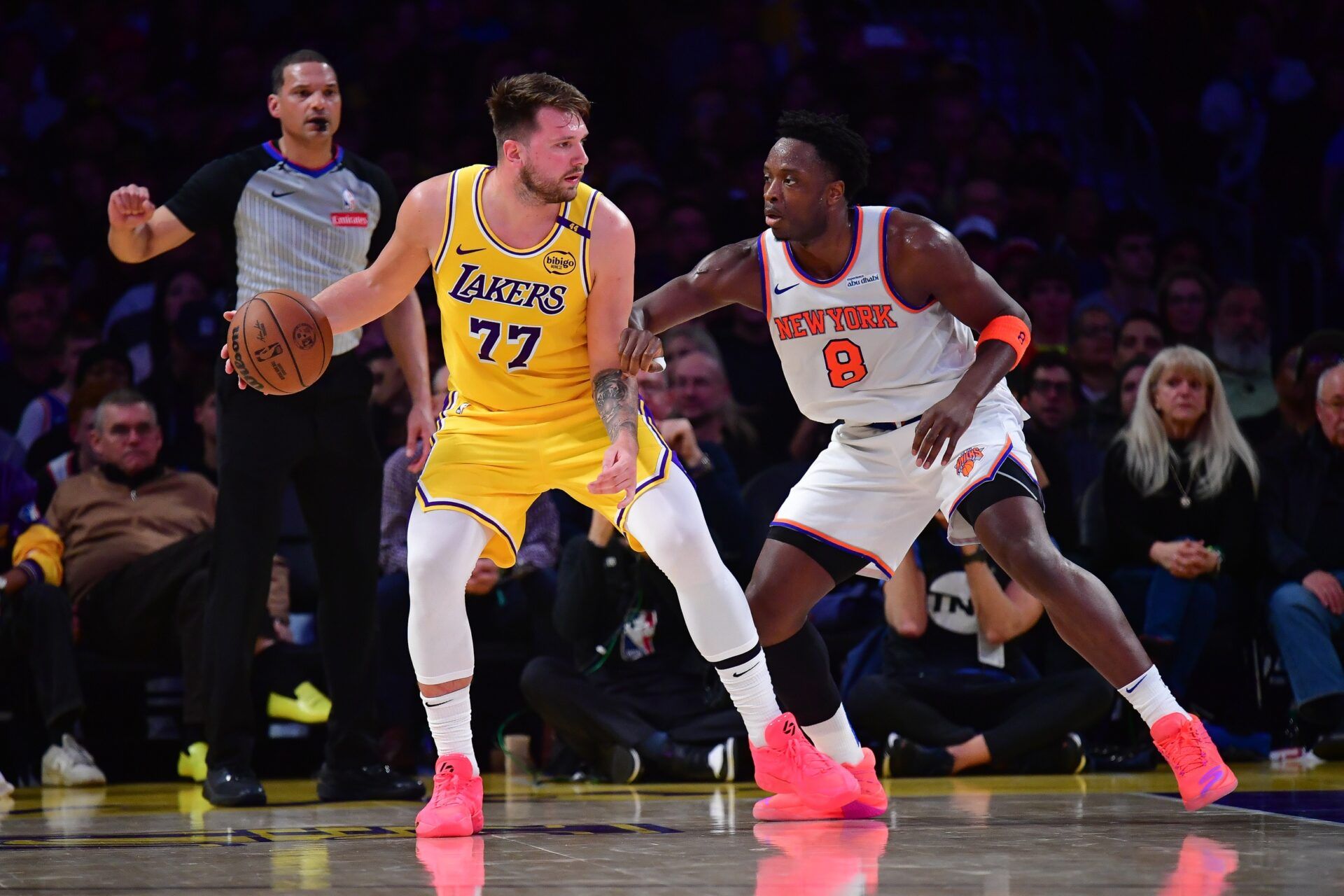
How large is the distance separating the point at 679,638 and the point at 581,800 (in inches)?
47.0

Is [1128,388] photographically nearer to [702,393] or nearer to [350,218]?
[702,393]

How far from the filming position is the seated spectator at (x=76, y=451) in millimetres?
7004

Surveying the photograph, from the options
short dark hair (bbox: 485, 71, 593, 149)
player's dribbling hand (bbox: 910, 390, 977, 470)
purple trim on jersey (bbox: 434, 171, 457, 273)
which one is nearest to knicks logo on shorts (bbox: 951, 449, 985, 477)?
player's dribbling hand (bbox: 910, 390, 977, 470)

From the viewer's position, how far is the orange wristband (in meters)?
4.20

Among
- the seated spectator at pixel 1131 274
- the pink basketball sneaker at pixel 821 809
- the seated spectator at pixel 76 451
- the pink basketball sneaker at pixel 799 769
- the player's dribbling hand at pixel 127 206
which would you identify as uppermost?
the seated spectator at pixel 1131 274

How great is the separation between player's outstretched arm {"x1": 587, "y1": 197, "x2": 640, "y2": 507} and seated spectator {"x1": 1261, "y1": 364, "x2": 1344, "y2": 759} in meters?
3.34

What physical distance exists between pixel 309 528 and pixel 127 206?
3.64 ft

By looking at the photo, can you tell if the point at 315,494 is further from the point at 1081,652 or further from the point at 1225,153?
the point at 1225,153

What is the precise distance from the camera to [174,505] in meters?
6.70

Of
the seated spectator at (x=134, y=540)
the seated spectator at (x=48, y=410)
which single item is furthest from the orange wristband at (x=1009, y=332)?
the seated spectator at (x=48, y=410)

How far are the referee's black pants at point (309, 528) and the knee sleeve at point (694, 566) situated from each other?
1.39 m

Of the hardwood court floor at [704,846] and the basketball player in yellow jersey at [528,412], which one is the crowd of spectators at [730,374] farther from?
the basketball player in yellow jersey at [528,412]

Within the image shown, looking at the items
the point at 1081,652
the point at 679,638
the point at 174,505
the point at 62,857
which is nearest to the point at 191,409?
the point at 174,505

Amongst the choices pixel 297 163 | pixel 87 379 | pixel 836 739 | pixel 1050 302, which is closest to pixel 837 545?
pixel 836 739
